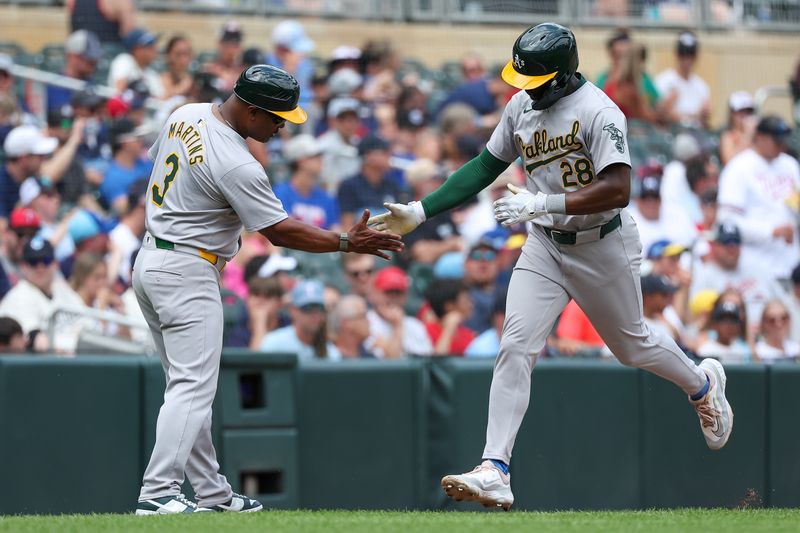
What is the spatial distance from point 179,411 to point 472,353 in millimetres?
3355

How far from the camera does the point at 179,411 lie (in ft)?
17.9

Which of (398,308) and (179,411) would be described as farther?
(398,308)

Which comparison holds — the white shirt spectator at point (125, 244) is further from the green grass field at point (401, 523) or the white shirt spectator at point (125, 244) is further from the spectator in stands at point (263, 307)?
the green grass field at point (401, 523)

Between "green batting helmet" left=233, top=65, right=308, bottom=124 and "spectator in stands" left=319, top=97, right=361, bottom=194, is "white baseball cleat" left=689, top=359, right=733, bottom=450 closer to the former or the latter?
"green batting helmet" left=233, top=65, right=308, bottom=124

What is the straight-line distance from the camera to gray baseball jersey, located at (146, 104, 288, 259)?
5434 mm

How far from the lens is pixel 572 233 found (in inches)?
219

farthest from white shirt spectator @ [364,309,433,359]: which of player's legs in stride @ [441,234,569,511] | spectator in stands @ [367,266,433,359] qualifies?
player's legs in stride @ [441,234,569,511]

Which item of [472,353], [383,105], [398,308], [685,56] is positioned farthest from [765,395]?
[685,56]

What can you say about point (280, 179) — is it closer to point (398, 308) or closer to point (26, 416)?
point (398, 308)

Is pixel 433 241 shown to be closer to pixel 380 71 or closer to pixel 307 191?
pixel 307 191

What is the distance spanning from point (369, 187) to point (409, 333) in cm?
193

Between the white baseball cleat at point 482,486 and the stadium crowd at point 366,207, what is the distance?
219 cm

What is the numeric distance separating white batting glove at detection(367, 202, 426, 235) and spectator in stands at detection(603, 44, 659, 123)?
274 inches

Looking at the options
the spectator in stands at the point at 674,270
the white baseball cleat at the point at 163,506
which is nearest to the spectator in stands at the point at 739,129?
the spectator in stands at the point at 674,270
